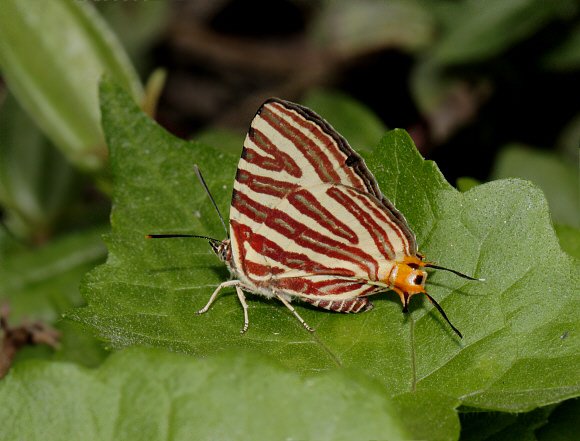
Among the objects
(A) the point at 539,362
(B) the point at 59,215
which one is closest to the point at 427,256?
(A) the point at 539,362

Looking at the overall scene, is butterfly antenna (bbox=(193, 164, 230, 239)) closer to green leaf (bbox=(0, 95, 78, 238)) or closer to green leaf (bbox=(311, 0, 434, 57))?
green leaf (bbox=(0, 95, 78, 238))

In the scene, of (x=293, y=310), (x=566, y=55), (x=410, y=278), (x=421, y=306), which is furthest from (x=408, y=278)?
(x=566, y=55)

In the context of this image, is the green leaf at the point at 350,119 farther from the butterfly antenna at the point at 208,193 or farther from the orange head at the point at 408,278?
the orange head at the point at 408,278

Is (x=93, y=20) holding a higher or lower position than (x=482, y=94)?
higher

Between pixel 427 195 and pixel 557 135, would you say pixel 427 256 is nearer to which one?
pixel 427 195

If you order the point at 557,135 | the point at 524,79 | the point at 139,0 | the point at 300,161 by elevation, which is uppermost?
the point at 300,161

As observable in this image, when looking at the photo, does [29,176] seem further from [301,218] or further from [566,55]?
[566,55]
